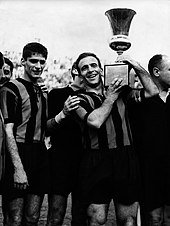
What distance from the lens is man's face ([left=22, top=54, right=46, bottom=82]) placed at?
3.40 meters

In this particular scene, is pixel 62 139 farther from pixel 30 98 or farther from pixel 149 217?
pixel 149 217

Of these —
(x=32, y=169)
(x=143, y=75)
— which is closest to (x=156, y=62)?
(x=143, y=75)

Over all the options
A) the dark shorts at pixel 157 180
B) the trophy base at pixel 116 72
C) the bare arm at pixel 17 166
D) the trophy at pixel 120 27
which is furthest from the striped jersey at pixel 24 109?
the dark shorts at pixel 157 180

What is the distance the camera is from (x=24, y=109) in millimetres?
3307

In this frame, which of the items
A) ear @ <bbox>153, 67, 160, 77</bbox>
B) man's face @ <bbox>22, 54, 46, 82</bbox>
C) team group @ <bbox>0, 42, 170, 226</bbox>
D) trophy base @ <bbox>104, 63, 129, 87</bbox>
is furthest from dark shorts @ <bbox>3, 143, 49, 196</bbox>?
ear @ <bbox>153, 67, 160, 77</bbox>

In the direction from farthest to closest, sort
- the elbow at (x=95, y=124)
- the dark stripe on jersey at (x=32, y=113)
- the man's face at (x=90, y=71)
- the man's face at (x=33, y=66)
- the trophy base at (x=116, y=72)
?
1. the man's face at (x=33, y=66)
2. the dark stripe on jersey at (x=32, y=113)
3. the man's face at (x=90, y=71)
4. the trophy base at (x=116, y=72)
5. the elbow at (x=95, y=124)

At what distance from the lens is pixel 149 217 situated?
3277 millimetres

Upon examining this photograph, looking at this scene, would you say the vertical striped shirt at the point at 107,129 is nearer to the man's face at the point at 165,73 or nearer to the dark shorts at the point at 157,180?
the dark shorts at the point at 157,180

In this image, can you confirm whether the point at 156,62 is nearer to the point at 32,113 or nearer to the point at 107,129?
the point at 107,129

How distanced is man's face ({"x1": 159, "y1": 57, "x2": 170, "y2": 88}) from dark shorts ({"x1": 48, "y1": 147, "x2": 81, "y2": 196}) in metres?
0.97

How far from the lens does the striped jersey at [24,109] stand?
3225 millimetres

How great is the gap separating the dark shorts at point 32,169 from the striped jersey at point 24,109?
76 mm

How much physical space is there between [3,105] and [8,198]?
0.76 metres

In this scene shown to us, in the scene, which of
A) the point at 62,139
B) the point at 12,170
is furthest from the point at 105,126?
the point at 12,170
